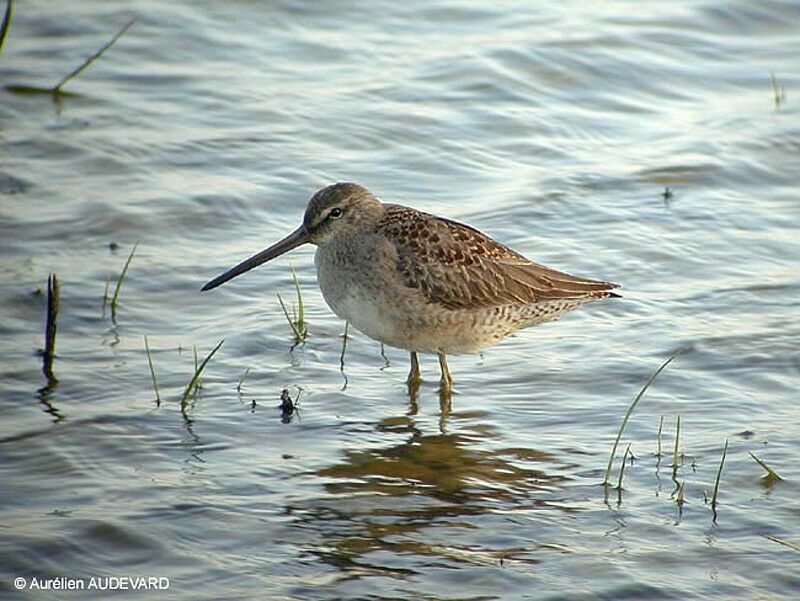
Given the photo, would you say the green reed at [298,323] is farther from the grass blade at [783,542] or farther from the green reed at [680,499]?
the grass blade at [783,542]

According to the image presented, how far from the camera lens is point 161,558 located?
5066 millimetres

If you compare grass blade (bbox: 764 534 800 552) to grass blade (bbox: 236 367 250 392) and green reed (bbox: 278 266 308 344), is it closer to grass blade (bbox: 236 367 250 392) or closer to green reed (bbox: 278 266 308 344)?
grass blade (bbox: 236 367 250 392)

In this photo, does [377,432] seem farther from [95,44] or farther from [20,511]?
[95,44]

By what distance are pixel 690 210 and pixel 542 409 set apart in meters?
2.48

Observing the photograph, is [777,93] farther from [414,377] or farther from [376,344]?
[414,377]

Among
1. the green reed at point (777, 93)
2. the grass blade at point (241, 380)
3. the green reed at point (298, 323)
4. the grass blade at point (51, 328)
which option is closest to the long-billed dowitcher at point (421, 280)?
the green reed at point (298, 323)

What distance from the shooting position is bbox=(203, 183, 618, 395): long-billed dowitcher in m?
6.54

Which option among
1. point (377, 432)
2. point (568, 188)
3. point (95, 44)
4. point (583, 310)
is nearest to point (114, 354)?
point (377, 432)

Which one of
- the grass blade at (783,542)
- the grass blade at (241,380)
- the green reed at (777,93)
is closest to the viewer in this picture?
the grass blade at (783,542)

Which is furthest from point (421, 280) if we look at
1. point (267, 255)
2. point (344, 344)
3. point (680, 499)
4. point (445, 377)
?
point (680, 499)

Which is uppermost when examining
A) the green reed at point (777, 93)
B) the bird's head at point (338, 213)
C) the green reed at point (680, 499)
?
the green reed at point (777, 93)

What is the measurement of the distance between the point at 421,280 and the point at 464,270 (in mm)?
238

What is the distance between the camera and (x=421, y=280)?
6.58 metres

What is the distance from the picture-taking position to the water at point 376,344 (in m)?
5.20
